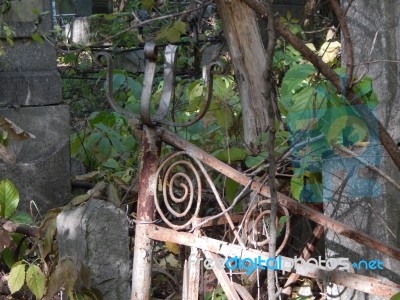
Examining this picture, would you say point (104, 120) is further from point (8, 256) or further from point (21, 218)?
point (8, 256)

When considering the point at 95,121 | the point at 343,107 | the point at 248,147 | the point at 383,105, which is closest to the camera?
the point at 343,107

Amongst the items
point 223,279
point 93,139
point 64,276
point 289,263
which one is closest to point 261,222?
point 223,279

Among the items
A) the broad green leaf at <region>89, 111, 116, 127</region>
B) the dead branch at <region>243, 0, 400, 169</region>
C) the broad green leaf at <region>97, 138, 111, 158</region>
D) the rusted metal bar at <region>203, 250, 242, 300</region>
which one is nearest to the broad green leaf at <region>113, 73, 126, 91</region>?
the broad green leaf at <region>89, 111, 116, 127</region>

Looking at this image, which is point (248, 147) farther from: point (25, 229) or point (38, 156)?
point (38, 156)

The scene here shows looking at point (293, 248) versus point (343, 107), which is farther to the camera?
point (293, 248)

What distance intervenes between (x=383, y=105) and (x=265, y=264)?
2.26 feet

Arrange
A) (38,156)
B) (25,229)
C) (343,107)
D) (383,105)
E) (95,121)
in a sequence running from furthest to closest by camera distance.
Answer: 1. (95,121)
2. (38,156)
3. (25,229)
4. (383,105)
5. (343,107)

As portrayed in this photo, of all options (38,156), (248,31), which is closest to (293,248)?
(248,31)

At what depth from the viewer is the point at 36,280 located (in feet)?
10.2

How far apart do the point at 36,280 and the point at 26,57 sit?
5.72 feet

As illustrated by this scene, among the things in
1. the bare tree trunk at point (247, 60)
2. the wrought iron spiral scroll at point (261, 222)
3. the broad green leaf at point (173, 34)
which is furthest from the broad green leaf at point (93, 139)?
the wrought iron spiral scroll at point (261, 222)

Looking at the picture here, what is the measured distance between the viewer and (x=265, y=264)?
90.0 inches

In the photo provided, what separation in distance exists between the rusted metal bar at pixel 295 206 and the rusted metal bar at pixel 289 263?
11 cm

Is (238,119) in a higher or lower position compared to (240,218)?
higher
